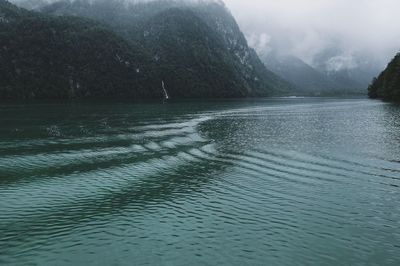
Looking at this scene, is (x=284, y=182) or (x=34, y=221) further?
(x=284, y=182)

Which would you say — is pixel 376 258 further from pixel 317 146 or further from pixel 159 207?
pixel 317 146

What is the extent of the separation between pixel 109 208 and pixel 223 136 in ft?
170

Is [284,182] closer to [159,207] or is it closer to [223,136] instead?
[159,207]

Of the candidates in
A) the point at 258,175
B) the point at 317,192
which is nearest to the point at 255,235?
the point at 317,192

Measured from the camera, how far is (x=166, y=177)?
A: 52.3m

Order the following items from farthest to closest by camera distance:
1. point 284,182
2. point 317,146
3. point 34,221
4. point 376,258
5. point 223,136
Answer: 1. point 223,136
2. point 317,146
3. point 284,182
4. point 34,221
5. point 376,258

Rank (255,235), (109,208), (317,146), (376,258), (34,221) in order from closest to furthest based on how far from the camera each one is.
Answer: (376,258) → (255,235) → (34,221) → (109,208) → (317,146)

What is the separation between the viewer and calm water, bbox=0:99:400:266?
98.1ft

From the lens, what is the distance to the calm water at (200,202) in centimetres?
2991

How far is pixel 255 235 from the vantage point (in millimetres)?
32844

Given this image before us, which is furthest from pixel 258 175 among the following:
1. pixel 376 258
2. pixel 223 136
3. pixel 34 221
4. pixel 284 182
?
pixel 223 136

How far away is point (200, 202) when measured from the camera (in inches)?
1642

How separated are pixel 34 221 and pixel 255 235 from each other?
20361 mm

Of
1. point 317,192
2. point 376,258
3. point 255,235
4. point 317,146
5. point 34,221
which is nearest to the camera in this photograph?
point 376,258
